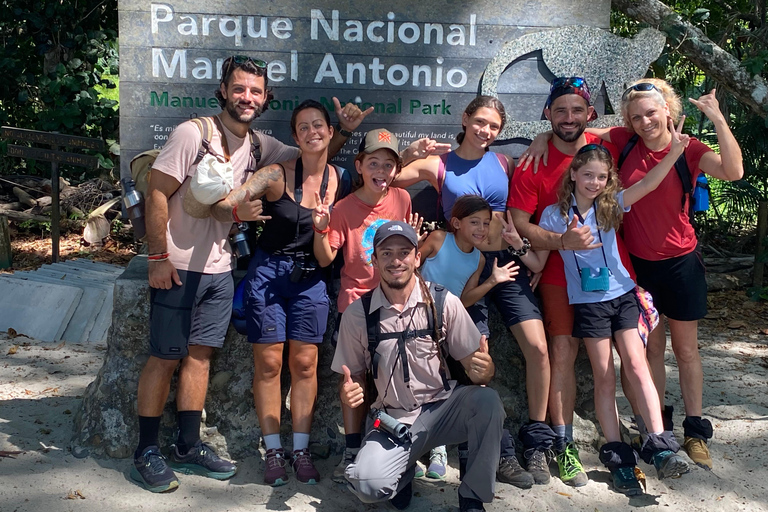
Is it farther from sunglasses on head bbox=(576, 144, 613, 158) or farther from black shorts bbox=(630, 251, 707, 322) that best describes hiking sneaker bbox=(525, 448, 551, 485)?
sunglasses on head bbox=(576, 144, 613, 158)

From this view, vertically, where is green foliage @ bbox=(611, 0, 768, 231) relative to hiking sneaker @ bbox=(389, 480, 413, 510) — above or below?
above

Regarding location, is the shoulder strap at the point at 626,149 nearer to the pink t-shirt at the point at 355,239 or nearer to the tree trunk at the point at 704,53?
the pink t-shirt at the point at 355,239

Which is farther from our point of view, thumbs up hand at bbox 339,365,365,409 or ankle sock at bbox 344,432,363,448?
ankle sock at bbox 344,432,363,448

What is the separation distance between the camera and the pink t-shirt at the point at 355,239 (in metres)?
4.41

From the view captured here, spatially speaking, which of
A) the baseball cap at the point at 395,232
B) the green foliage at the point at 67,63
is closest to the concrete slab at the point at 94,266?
the green foliage at the point at 67,63

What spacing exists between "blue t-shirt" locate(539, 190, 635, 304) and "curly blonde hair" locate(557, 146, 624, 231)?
0.11 feet

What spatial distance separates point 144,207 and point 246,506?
5.90 ft

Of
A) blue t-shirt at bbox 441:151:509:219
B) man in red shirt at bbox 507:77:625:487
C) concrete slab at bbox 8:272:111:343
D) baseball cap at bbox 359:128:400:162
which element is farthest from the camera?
concrete slab at bbox 8:272:111:343

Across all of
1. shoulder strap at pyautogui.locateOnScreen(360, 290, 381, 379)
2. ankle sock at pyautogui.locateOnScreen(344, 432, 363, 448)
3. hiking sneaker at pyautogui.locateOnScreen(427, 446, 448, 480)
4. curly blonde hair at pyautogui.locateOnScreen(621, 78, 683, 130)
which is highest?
curly blonde hair at pyautogui.locateOnScreen(621, 78, 683, 130)

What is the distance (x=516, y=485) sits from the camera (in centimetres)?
434

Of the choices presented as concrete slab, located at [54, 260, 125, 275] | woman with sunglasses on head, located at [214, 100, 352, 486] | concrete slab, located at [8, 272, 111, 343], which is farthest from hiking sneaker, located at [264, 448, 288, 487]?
concrete slab, located at [54, 260, 125, 275]

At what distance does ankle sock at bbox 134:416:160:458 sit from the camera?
4.29 meters

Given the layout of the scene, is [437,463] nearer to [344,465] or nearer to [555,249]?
[344,465]

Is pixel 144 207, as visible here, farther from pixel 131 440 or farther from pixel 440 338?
pixel 440 338
